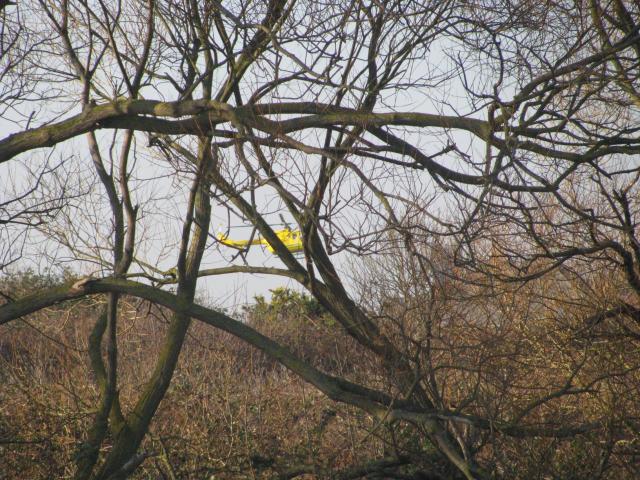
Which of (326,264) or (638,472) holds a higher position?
(326,264)

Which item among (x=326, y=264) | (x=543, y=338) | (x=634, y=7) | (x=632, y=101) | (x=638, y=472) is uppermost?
(x=634, y=7)

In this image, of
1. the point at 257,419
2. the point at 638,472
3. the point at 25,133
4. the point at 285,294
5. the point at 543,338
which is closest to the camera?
the point at 25,133

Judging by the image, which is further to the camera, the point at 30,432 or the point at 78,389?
the point at 78,389

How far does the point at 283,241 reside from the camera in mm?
6430

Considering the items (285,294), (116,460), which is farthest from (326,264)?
(285,294)

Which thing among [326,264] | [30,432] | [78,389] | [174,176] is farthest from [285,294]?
[174,176]

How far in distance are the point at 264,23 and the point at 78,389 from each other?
5.19 meters

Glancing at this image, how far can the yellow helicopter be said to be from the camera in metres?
4.87

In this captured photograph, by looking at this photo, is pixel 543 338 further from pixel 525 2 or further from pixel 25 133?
pixel 25 133

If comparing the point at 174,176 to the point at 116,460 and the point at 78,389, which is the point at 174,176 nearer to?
the point at 116,460

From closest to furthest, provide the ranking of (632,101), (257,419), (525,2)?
1. (525,2)
2. (632,101)
3. (257,419)

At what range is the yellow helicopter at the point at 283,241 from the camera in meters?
4.87

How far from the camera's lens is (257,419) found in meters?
8.66

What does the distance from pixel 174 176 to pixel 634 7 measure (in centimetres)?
555
